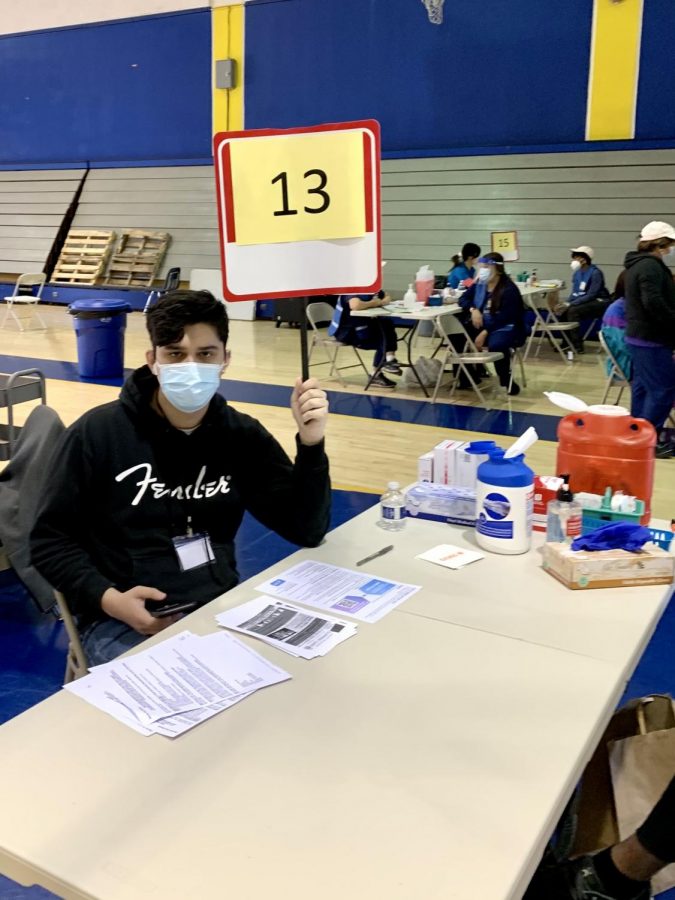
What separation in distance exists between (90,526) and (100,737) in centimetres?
89

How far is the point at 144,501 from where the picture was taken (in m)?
2.09

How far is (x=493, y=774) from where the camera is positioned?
4.07 feet

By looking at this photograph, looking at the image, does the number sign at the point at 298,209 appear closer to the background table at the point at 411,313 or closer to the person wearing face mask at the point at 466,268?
the background table at the point at 411,313

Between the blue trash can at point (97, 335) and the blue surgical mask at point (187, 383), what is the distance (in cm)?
676

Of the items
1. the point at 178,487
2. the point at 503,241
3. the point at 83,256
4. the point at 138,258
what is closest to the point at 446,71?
the point at 503,241

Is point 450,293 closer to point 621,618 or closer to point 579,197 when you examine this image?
point 579,197

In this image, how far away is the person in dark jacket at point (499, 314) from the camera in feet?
25.4

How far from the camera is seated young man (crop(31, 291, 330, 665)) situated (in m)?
2.05

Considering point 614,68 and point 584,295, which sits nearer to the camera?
point 584,295

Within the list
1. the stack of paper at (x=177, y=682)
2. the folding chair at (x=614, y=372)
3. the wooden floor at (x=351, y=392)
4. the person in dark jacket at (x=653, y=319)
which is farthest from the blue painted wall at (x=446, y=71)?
the stack of paper at (x=177, y=682)

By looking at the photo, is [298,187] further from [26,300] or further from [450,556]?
[26,300]

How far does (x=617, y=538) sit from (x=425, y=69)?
38.5ft

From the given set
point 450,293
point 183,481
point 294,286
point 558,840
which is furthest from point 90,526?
point 450,293

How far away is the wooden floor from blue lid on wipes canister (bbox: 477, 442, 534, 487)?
274 cm
